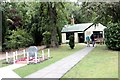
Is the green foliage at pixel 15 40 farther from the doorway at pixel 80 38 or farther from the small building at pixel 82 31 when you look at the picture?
the doorway at pixel 80 38

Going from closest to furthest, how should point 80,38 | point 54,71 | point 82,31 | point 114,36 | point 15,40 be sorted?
point 54,71
point 114,36
point 15,40
point 82,31
point 80,38

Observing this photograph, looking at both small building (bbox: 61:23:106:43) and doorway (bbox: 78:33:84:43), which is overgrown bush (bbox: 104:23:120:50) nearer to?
small building (bbox: 61:23:106:43)

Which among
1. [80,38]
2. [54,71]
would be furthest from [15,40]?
[80,38]

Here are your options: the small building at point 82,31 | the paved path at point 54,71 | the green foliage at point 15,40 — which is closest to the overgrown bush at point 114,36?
the green foliage at point 15,40

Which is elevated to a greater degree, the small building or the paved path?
the small building

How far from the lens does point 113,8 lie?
29.0 m

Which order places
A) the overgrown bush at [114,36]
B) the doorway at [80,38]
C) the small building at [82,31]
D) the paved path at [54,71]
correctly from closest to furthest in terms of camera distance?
the paved path at [54,71]
the overgrown bush at [114,36]
the small building at [82,31]
the doorway at [80,38]

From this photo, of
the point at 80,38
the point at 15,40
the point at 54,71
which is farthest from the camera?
the point at 80,38

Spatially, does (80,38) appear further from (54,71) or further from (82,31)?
(54,71)

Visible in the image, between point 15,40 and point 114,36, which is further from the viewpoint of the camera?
point 15,40

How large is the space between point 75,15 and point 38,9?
33709 millimetres

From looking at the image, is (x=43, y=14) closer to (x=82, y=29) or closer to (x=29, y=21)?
(x=29, y=21)

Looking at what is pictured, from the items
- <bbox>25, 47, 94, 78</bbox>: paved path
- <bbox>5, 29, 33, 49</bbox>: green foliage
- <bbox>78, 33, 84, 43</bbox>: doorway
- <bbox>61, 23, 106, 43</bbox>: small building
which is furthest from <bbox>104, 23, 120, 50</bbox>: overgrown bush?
<bbox>78, 33, 84, 43</bbox>: doorway

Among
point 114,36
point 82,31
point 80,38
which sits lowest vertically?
point 80,38
